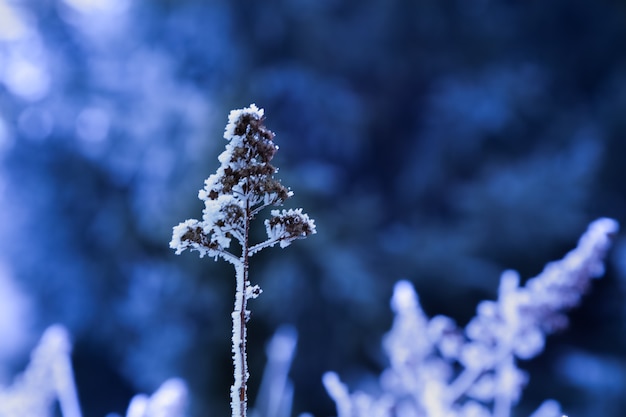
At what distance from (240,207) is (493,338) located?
0.90 ft

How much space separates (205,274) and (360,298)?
0.47m

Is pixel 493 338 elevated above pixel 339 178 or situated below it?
below

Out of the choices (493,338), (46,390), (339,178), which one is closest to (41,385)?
(46,390)

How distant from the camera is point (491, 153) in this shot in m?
1.81

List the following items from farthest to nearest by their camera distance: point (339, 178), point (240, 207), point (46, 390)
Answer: point (339, 178)
point (46, 390)
point (240, 207)

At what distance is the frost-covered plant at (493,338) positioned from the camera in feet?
1.33

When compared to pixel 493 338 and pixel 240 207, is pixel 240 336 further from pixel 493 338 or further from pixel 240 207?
pixel 493 338

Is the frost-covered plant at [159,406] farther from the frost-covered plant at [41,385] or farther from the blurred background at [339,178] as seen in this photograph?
the blurred background at [339,178]

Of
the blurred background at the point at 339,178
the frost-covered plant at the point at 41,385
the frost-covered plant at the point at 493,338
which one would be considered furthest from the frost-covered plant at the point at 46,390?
the blurred background at the point at 339,178

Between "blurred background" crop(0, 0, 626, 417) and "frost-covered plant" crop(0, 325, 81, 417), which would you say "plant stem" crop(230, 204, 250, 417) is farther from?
"blurred background" crop(0, 0, 626, 417)

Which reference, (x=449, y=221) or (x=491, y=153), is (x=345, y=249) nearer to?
(x=449, y=221)

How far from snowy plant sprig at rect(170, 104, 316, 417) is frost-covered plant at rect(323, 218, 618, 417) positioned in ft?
0.44

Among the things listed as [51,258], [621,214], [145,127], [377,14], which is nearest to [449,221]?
[621,214]

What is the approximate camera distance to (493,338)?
482 mm
